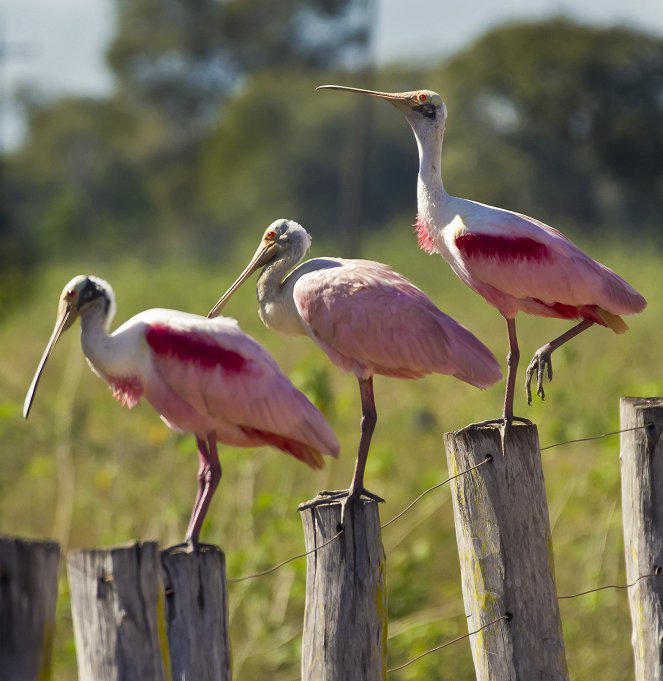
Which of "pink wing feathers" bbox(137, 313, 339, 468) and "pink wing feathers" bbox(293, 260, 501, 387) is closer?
"pink wing feathers" bbox(137, 313, 339, 468)

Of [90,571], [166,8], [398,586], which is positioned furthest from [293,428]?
[166,8]

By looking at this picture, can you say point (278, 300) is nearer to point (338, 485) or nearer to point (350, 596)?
point (350, 596)

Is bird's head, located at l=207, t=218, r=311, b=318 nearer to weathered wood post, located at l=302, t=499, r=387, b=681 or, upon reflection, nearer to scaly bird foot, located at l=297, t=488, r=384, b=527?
scaly bird foot, located at l=297, t=488, r=384, b=527

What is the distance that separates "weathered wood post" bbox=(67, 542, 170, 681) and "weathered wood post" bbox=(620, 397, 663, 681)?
1.64 m

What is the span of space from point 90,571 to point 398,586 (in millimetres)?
4372

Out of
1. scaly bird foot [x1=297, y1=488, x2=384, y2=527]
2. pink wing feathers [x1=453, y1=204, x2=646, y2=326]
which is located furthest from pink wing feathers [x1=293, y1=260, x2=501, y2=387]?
scaly bird foot [x1=297, y1=488, x2=384, y2=527]

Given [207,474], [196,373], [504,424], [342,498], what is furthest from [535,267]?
[207,474]

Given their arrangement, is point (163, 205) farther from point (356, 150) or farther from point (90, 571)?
point (90, 571)

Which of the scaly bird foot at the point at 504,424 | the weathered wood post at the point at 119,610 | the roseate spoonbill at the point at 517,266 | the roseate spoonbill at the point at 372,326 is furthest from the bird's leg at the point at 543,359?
the weathered wood post at the point at 119,610

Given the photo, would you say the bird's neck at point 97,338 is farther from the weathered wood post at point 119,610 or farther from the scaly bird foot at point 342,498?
the weathered wood post at point 119,610

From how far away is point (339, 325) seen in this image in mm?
5223

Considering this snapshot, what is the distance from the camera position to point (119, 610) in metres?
3.66

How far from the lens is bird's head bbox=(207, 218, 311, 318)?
219 inches

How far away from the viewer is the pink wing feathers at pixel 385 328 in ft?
16.9
